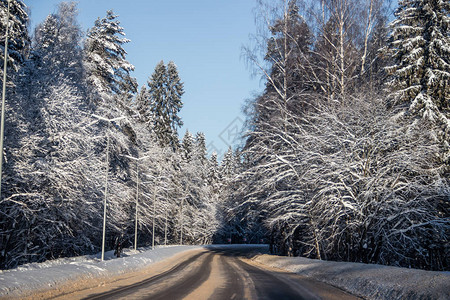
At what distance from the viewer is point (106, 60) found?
34.3 m

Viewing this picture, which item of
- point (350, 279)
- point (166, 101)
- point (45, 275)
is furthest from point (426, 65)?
point (166, 101)

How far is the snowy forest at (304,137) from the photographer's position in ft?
59.6

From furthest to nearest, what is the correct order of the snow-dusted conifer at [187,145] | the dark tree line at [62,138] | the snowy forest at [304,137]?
the snow-dusted conifer at [187,145]
the dark tree line at [62,138]
the snowy forest at [304,137]

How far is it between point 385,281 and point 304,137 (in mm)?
12803

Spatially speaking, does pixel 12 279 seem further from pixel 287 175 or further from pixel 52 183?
pixel 287 175

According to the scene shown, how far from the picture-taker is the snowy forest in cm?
1816

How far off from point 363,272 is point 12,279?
36.4ft

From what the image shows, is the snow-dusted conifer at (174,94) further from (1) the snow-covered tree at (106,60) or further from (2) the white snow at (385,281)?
(2) the white snow at (385,281)

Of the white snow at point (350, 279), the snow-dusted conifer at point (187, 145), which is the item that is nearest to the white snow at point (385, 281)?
the white snow at point (350, 279)

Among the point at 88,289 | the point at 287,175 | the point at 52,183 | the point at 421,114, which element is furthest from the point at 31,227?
the point at 421,114

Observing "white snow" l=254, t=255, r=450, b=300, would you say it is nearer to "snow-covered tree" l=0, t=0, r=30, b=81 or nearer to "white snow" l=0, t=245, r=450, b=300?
"white snow" l=0, t=245, r=450, b=300

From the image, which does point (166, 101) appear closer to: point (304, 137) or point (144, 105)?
point (144, 105)

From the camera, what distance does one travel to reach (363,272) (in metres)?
13.3

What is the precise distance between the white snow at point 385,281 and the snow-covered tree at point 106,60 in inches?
919
